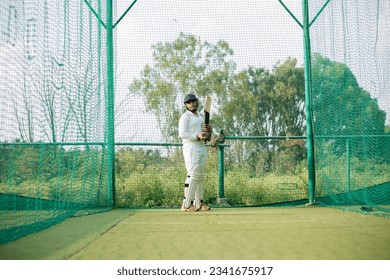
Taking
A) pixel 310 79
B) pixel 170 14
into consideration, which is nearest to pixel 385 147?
pixel 310 79

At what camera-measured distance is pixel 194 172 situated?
5707 mm

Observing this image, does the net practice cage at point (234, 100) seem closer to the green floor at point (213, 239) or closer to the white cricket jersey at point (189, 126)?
the white cricket jersey at point (189, 126)

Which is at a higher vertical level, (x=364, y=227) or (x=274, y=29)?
(x=274, y=29)

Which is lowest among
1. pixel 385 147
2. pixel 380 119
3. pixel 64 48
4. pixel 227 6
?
pixel 385 147

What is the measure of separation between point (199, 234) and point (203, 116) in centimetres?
296

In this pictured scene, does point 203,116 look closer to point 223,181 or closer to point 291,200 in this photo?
point 223,181

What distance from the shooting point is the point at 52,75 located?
4422 mm

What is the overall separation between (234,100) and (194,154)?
1741 millimetres

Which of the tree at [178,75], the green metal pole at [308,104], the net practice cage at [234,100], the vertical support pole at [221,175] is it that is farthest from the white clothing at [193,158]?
the green metal pole at [308,104]

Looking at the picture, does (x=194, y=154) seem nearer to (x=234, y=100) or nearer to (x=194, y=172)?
(x=194, y=172)

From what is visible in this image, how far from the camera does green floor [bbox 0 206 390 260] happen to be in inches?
108

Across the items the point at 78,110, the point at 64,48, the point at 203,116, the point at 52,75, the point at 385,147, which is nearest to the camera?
the point at 52,75

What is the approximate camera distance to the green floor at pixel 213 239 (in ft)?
8.99


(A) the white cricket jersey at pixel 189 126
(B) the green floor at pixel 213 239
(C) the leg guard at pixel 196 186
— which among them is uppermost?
(A) the white cricket jersey at pixel 189 126
